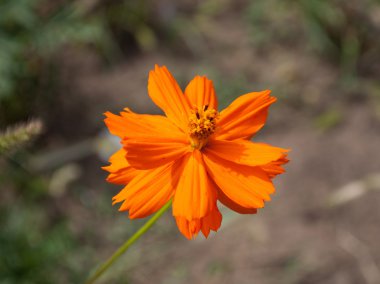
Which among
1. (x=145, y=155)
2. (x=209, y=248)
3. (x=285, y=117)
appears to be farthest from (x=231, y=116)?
(x=285, y=117)

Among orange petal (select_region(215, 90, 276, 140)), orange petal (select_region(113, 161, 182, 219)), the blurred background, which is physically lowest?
the blurred background

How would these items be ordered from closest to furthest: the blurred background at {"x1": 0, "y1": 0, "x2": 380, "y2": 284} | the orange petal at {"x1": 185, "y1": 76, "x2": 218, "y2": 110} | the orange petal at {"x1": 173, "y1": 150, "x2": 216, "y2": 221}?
the orange petal at {"x1": 173, "y1": 150, "x2": 216, "y2": 221}
the orange petal at {"x1": 185, "y1": 76, "x2": 218, "y2": 110}
the blurred background at {"x1": 0, "y1": 0, "x2": 380, "y2": 284}

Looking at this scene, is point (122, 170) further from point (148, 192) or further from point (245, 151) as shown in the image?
point (245, 151)

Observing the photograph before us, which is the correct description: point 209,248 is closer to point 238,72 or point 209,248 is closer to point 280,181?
point 280,181

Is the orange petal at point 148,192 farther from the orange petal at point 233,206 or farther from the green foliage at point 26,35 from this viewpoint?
the green foliage at point 26,35

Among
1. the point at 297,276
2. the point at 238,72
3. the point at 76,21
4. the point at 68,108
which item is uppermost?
the point at 76,21

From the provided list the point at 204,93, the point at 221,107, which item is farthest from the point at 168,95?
the point at 221,107

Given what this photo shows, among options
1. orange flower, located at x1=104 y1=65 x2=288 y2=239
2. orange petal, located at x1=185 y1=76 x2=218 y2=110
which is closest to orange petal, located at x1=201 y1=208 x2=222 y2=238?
orange flower, located at x1=104 y1=65 x2=288 y2=239

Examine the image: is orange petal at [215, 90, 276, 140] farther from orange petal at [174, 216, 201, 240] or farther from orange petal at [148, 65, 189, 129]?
orange petal at [174, 216, 201, 240]
